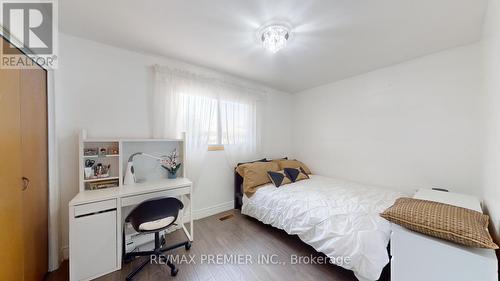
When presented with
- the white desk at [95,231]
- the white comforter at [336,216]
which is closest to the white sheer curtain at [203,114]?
the white desk at [95,231]

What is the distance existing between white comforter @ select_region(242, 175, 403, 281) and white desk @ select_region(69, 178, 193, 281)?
5.44 feet

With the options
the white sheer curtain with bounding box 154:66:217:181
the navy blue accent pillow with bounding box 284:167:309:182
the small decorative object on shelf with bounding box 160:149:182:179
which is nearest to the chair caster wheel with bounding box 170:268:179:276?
the small decorative object on shelf with bounding box 160:149:182:179

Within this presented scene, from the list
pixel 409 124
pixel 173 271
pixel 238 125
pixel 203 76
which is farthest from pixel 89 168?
pixel 409 124

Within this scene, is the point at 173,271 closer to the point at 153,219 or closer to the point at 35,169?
the point at 153,219

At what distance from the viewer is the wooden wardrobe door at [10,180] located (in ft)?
3.54

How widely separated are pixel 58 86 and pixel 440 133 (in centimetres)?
460

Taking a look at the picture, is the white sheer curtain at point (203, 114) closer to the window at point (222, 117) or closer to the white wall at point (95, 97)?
the window at point (222, 117)

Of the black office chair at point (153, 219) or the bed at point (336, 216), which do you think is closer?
the bed at point (336, 216)

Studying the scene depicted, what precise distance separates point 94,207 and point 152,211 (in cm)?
54

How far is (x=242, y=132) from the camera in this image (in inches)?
129

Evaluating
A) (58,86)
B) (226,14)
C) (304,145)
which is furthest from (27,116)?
(304,145)

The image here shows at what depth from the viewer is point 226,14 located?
1585mm

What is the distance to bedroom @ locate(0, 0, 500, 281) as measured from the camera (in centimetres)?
143

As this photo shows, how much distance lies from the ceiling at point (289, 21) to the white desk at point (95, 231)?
174 centimetres
